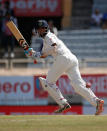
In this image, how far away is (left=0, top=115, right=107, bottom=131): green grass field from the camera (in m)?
9.52

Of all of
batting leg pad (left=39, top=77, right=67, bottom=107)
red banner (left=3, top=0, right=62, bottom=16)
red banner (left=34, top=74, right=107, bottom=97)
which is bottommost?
red banner (left=34, top=74, right=107, bottom=97)

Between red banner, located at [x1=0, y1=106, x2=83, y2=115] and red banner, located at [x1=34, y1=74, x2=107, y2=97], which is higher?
red banner, located at [x1=34, y1=74, x2=107, y2=97]

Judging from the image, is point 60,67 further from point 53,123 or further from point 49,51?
point 53,123

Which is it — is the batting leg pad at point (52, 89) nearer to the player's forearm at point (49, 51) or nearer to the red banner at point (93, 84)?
the player's forearm at point (49, 51)

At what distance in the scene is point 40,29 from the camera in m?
11.2

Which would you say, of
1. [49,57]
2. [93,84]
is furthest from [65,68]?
[49,57]

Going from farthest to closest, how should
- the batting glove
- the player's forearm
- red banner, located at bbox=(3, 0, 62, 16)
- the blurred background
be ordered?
red banner, located at bbox=(3, 0, 62, 16), the blurred background, the batting glove, the player's forearm

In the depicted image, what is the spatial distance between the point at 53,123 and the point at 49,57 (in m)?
8.42

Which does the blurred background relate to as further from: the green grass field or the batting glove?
the green grass field

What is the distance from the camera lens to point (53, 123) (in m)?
10.0

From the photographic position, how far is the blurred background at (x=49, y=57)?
15.8 metres

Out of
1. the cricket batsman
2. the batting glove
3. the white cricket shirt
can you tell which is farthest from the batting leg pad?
the white cricket shirt

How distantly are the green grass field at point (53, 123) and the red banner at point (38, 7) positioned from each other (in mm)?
10982

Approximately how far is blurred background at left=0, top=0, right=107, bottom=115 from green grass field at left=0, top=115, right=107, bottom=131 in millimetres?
1548
